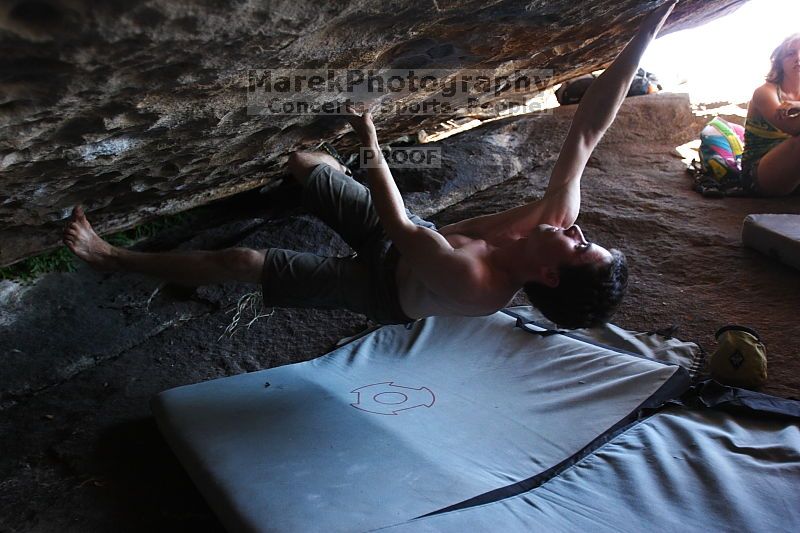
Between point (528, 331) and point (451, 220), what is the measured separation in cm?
137

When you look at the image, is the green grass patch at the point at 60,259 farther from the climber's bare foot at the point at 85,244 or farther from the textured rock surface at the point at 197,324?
the climber's bare foot at the point at 85,244

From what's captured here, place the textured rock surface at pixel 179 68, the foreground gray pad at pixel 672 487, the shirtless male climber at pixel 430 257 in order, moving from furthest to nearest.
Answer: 1. the shirtless male climber at pixel 430 257
2. the foreground gray pad at pixel 672 487
3. the textured rock surface at pixel 179 68

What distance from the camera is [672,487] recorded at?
6.86 feet

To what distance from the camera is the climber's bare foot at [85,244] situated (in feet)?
7.25

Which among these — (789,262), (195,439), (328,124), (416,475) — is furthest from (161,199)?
(789,262)

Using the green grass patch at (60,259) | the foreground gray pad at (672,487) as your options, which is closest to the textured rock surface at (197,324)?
the green grass patch at (60,259)

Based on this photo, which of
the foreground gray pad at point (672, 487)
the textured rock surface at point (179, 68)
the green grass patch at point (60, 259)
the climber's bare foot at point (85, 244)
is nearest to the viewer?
the textured rock surface at point (179, 68)

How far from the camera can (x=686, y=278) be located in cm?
357

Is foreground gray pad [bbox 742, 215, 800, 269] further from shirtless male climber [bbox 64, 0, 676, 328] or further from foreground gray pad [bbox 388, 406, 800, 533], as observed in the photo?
shirtless male climber [bbox 64, 0, 676, 328]

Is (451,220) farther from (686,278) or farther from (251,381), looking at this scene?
(251,381)

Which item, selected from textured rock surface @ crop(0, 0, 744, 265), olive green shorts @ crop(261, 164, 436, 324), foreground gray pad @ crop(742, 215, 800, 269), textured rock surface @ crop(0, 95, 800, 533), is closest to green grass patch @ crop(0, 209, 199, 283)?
textured rock surface @ crop(0, 95, 800, 533)

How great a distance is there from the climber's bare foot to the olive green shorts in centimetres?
56

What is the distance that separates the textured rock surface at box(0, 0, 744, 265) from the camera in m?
1.30

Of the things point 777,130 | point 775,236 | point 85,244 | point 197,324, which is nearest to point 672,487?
point 775,236
